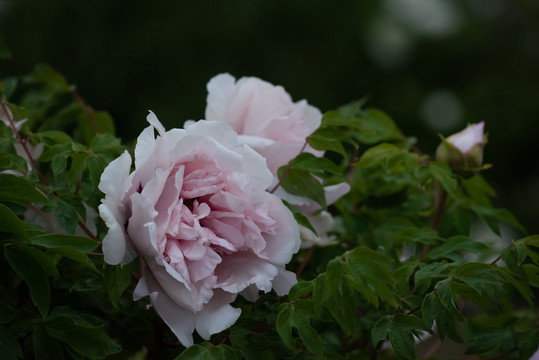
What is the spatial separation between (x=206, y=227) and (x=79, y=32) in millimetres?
3134

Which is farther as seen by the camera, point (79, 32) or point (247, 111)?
point (79, 32)

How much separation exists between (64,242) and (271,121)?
202 millimetres

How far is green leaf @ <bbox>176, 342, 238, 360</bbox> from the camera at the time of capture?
1.35 ft

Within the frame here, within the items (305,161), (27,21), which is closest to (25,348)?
(305,161)

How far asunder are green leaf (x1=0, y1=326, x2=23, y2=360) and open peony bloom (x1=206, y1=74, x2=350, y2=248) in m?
0.21

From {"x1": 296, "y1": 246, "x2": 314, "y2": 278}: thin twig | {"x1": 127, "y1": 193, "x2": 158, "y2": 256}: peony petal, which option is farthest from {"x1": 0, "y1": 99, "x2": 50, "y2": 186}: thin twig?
{"x1": 296, "y1": 246, "x2": 314, "y2": 278}: thin twig

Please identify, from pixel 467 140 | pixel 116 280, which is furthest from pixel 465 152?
pixel 116 280

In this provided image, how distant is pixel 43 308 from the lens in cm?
41

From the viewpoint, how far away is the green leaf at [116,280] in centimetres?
43

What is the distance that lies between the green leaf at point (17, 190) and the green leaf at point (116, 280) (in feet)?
0.19

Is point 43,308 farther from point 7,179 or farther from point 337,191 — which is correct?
point 337,191

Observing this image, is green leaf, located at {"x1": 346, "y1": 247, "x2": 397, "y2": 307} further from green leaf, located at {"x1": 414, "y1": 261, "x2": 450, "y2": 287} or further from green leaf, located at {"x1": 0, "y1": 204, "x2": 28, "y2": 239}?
green leaf, located at {"x1": 0, "y1": 204, "x2": 28, "y2": 239}

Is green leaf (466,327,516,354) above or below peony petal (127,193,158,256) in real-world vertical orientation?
below

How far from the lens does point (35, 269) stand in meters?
0.42
